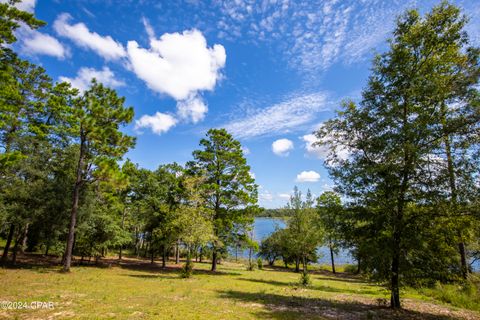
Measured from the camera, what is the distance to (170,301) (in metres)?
10.2

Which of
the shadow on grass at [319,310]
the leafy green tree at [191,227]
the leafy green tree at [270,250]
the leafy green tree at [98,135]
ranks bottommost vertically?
the leafy green tree at [270,250]

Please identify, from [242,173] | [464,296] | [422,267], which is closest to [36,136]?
[242,173]

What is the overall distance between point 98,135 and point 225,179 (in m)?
12.0

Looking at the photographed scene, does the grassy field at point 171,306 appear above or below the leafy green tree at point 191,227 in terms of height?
below

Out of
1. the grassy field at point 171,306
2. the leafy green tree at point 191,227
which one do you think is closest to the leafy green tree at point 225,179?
the leafy green tree at point 191,227

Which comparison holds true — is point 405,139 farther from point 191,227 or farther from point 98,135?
point 98,135

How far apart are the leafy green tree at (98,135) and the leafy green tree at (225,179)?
748 centimetres

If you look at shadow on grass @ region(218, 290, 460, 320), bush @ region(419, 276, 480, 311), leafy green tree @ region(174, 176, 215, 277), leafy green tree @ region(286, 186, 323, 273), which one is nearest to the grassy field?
shadow on grass @ region(218, 290, 460, 320)

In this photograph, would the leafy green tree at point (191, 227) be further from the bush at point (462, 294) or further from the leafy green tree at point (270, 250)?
the leafy green tree at point (270, 250)

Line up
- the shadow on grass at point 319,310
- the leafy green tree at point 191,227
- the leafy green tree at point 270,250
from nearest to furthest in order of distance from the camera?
the shadow on grass at point 319,310, the leafy green tree at point 191,227, the leafy green tree at point 270,250

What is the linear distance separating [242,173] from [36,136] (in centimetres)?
1972

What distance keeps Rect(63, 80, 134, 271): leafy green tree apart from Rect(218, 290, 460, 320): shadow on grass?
13662mm

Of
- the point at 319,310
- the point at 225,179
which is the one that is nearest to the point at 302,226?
the point at 225,179

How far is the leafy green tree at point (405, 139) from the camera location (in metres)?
9.62
